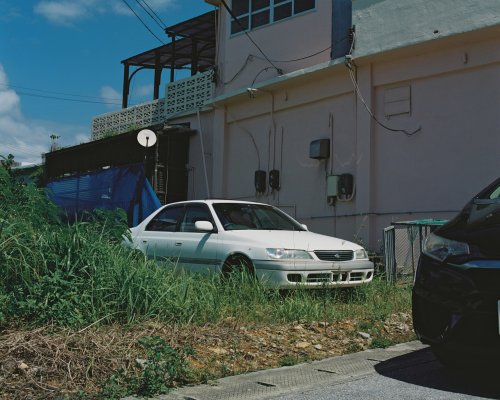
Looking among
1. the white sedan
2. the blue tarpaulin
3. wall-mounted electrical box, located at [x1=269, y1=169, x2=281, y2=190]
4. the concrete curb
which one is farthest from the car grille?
the blue tarpaulin

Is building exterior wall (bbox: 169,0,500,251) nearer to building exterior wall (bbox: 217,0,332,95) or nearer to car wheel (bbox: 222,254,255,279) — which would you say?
building exterior wall (bbox: 217,0,332,95)

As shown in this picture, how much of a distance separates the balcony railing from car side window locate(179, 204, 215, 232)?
6.87 m

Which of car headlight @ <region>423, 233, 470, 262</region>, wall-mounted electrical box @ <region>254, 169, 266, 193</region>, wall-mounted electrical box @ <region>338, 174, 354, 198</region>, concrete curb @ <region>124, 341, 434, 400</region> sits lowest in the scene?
concrete curb @ <region>124, 341, 434, 400</region>

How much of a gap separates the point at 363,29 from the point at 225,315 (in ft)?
24.4

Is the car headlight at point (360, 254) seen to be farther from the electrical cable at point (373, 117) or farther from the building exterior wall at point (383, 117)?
the electrical cable at point (373, 117)

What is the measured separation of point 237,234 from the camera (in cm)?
757

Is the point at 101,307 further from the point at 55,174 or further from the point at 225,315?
the point at 55,174

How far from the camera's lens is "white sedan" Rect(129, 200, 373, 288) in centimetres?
700

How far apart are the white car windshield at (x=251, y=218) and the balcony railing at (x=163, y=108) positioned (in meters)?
6.88

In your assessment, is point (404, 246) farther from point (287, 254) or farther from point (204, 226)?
point (204, 226)

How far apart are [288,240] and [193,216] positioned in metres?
1.82

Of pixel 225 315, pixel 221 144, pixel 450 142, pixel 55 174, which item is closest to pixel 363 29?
pixel 450 142

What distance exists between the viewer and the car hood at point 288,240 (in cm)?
714

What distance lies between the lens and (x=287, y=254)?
701 cm
